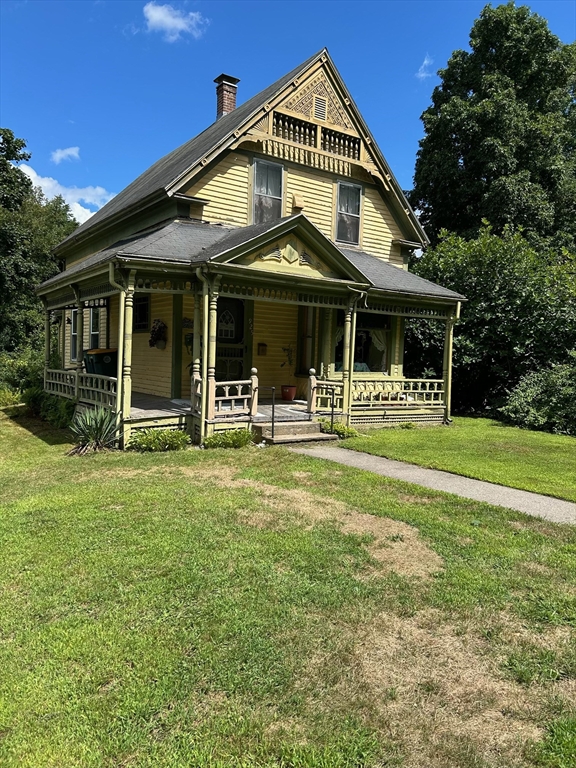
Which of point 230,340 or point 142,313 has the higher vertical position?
point 142,313

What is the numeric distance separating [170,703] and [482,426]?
13.0 metres

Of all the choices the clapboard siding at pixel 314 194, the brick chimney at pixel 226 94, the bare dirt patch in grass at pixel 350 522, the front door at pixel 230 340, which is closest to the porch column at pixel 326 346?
the front door at pixel 230 340

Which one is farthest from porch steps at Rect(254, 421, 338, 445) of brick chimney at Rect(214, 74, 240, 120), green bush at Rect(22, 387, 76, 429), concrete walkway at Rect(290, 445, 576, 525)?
brick chimney at Rect(214, 74, 240, 120)

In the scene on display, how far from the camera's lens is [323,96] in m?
14.6

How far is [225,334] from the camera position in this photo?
13391 mm

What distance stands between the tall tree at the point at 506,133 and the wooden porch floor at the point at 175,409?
53.6 ft

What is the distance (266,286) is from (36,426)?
7175mm

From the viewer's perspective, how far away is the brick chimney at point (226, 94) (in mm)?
18047

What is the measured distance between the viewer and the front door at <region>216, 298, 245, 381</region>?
521 inches

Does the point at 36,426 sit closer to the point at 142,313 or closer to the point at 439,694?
the point at 142,313

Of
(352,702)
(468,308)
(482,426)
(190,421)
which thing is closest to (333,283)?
(190,421)

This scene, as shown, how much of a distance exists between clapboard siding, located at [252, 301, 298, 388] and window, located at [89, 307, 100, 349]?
6.53 m

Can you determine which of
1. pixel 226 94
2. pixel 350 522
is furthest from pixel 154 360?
pixel 226 94

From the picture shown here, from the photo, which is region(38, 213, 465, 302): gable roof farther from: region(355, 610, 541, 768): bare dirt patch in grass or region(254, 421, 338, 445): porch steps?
region(355, 610, 541, 768): bare dirt patch in grass
